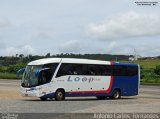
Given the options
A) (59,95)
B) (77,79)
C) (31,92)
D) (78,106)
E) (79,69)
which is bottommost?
(78,106)

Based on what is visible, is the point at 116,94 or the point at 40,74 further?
the point at 116,94

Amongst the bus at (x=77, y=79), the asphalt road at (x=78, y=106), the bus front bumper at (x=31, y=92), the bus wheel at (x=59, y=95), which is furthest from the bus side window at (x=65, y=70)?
the asphalt road at (x=78, y=106)

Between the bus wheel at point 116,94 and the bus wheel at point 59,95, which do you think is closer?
the bus wheel at point 59,95

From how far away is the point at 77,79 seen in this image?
3622 centimetres

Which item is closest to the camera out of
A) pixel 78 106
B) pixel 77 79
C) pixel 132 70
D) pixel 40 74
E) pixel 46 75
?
pixel 78 106

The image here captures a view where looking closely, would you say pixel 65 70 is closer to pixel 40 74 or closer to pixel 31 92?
pixel 40 74

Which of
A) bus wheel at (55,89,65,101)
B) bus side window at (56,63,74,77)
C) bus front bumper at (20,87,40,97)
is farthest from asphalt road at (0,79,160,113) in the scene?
bus side window at (56,63,74,77)

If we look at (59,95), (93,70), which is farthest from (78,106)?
(93,70)

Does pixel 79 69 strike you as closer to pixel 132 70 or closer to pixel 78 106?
pixel 132 70

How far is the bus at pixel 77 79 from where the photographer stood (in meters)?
34.3

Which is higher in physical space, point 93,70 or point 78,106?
point 93,70

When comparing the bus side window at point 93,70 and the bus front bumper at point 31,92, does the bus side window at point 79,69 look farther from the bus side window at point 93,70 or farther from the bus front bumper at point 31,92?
the bus front bumper at point 31,92

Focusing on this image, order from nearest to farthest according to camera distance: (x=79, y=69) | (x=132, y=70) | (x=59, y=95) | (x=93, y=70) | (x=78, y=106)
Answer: (x=78, y=106)
(x=59, y=95)
(x=79, y=69)
(x=93, y=70)
(x=132, y=70)

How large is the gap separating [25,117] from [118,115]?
3.45 meters
